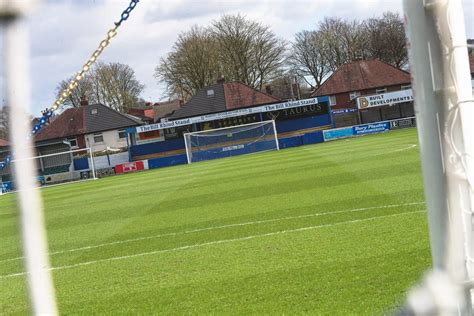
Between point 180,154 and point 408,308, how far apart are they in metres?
34.0

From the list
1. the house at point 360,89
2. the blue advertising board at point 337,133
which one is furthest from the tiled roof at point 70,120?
the house at point 360,89

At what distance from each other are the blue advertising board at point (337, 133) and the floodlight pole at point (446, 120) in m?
32.7

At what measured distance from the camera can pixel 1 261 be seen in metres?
6.98

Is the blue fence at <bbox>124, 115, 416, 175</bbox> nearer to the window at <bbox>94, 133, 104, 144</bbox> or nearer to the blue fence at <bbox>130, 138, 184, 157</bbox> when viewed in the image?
the blue fence at <bbox>130, 138, 184, 157</bbox>

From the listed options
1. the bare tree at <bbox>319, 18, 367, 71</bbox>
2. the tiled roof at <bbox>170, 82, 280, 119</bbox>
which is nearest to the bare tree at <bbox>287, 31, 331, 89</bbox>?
the bare tree at <bbox>319, 18, 367, 71</bbox>

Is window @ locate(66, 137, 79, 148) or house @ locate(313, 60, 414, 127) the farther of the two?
house @ locate(313, 60, 414, 127)

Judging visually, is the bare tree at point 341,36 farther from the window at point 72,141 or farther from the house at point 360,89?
the house at point 360,89

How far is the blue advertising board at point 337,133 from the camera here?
33.7 meters

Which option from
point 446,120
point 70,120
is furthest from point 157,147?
point 446,120

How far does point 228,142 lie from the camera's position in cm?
3238

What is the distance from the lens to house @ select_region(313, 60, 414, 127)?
3806 cm

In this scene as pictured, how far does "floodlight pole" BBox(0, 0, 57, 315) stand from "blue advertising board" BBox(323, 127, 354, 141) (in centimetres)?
3320

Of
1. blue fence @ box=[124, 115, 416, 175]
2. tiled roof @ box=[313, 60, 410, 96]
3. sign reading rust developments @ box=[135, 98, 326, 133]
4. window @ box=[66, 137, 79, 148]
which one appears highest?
tiled roof @ box=[313, 60, 410, 96]

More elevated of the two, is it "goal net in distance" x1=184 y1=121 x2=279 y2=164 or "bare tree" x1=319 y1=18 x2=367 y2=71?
"bare tree" x1=319 y1=18 x2=367 y2=71
